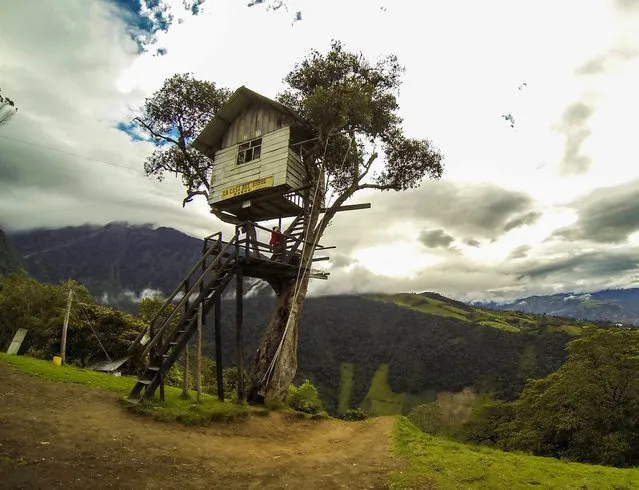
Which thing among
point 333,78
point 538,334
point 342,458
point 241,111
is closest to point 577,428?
point 342,458

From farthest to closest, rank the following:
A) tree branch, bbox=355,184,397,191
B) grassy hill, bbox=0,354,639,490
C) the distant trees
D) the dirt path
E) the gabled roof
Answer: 1. the distant trees
2. tree branch, bbox=355,184,397,191
3. the gabled roof
4. grassy hill, bbox=0,354,639,490
5. the dirt path

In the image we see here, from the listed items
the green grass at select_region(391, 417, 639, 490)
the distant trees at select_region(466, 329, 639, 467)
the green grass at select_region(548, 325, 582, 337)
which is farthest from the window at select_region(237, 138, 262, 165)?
the green grass at select_region(548, 325, 582, 337)

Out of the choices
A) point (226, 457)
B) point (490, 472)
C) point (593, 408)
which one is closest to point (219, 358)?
point (226, 457)

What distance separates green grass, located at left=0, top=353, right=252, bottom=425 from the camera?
11.8 meters

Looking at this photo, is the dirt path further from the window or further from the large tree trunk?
the window

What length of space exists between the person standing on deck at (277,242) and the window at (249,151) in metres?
4.12

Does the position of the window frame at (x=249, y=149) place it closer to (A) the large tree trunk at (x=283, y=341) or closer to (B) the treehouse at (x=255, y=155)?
(B) the treehouse at (x=255, y=155)

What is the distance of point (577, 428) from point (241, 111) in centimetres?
3574

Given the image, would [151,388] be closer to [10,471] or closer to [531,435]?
[10,471]

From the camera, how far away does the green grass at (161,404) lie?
11766 mm

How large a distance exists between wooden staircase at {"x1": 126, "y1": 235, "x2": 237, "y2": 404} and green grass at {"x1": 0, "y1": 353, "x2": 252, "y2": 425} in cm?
74

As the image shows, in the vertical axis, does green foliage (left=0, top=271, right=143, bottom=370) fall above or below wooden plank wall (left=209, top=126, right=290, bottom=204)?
below

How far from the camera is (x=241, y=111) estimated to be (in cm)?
2122

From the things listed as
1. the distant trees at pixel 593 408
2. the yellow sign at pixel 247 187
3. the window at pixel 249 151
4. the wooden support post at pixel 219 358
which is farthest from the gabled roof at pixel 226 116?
the distant trees at pixel 593 408
